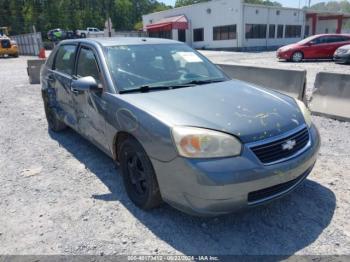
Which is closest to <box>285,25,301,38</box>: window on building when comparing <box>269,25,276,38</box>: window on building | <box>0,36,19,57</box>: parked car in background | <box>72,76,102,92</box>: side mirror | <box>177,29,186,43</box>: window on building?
<box>269,25,276,38</box>: window on building

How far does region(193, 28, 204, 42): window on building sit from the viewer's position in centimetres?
3494

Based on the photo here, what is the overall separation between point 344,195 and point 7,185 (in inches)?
158

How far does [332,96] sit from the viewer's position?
596 centimetres

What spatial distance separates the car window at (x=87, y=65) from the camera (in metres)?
3.80

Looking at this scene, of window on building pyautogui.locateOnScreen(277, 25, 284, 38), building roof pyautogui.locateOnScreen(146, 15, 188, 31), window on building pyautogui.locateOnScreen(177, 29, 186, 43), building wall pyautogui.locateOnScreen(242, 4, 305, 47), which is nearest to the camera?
building wall pyautogui.locateOnScreen(242, 4, 305, 47)

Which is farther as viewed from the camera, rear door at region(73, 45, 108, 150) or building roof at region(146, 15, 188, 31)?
building roof at region(146, 15, 188, 31)

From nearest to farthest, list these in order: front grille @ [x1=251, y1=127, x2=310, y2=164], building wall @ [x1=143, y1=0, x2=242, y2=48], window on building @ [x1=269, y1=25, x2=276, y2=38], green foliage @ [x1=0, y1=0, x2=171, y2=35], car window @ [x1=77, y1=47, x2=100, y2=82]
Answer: front grille @ [x1=251, y1=127, x2=310, y2=164], car window @ [x1=77, y1=47, x2=100, y2=82], building wall @ [x1=143, y1=0, x2=242, y2=48], window on building @ [x1=269, y1=25, x2=276, y2=38], green foliage @ [x1=0, y1=0, x2=171, y2=35]

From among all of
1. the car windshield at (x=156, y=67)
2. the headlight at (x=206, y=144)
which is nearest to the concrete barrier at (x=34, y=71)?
the car windshield at (x=156, y=67)

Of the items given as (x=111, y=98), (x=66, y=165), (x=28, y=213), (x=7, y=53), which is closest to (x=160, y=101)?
(x=111, y=98)

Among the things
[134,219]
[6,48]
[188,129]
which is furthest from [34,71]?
[6,48]

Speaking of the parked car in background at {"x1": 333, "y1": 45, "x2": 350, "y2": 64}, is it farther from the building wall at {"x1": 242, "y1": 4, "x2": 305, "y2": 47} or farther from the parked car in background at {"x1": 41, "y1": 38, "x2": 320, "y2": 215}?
the building wall at {"x1": 242, "y1": 4, "x2": 305, "y2": 47}

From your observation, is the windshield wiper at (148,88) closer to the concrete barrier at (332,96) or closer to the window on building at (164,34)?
the concrete barrier at (332,96)

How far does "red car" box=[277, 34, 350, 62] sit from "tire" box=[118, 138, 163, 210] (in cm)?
1660

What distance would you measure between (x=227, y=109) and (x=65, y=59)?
3.17 m
